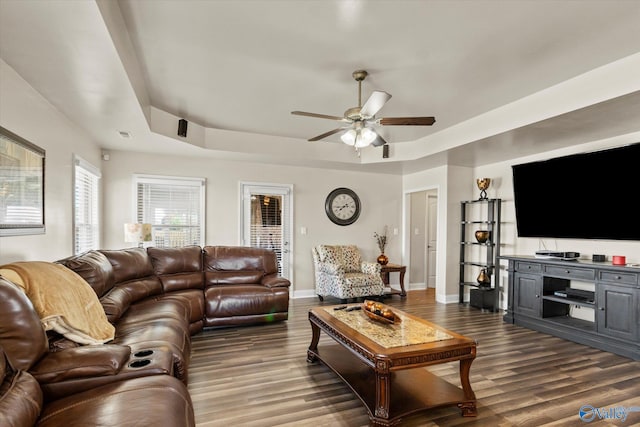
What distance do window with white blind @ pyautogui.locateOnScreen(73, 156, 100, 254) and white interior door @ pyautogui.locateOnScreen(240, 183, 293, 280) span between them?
2.09m

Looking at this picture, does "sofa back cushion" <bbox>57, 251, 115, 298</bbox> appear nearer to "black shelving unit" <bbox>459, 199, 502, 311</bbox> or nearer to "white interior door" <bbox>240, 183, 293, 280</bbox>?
"white interior door" <bbox>240, 183, 293, 280</bbox>

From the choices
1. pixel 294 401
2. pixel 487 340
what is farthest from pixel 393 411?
pixel 487 340

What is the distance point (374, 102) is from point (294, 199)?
3.47m

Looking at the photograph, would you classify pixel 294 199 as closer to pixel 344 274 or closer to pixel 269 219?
pixel 269 219

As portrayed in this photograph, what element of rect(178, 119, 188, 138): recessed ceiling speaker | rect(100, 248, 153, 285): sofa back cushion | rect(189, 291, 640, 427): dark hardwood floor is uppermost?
rect(178, 119, 188, 138): recessed ceiling speaker

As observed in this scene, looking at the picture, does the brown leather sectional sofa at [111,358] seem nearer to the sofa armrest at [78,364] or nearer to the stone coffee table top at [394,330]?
the sofa armrest at [78,364]

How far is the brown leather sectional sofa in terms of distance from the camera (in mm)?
1331

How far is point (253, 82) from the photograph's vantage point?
338 cm

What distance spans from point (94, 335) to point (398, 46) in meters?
2.96

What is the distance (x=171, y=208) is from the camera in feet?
17.6

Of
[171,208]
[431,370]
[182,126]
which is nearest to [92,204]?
[171,208]

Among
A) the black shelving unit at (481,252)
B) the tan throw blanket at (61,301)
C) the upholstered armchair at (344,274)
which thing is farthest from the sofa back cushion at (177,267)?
the black shelving unit at (481,252)

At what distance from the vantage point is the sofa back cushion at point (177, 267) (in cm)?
416

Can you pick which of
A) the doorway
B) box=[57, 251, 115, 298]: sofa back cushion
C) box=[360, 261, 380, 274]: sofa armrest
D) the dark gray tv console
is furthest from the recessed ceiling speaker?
the dark gray tv console
